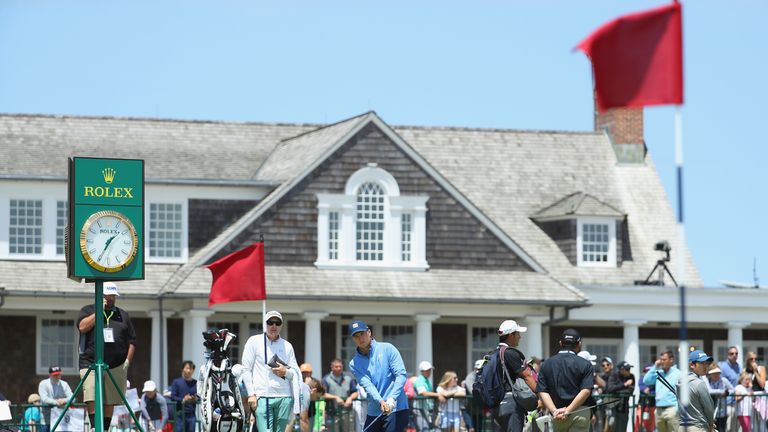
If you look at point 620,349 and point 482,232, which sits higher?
point 482,232

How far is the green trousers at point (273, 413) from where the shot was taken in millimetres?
20547

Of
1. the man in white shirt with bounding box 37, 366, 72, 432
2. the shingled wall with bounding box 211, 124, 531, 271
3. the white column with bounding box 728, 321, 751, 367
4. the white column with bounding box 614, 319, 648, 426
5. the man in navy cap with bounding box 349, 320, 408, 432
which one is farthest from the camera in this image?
the white column with bounding box 728, 321, 751, 367

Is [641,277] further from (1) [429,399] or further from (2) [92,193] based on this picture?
(2) [92,193]

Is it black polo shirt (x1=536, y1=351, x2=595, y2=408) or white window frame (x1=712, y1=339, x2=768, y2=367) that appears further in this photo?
white window frame (x1=712, y1=339, x2=768, y2=367)

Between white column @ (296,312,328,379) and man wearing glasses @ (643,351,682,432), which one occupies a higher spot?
white column @ (296,312,328,379)

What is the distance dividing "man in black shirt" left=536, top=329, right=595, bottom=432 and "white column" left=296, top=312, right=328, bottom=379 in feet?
62.5

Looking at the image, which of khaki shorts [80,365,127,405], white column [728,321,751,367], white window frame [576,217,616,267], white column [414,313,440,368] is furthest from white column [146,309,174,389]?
khaki shorts [80,365,127,405]

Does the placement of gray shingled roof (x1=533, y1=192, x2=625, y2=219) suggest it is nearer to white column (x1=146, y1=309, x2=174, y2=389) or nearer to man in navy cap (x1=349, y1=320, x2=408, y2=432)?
white column (x1=146, y1=309, x2=174, y2=389)

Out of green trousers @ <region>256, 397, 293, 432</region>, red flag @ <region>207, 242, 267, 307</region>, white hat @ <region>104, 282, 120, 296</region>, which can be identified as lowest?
green trousers @ <region>256, 397, 293, 432</region>

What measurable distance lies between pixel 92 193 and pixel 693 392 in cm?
759

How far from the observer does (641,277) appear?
4462cm

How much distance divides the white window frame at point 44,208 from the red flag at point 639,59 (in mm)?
27176

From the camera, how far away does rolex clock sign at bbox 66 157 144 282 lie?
65.8 ft

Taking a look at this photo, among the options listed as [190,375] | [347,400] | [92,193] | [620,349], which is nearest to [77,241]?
[92,193]
